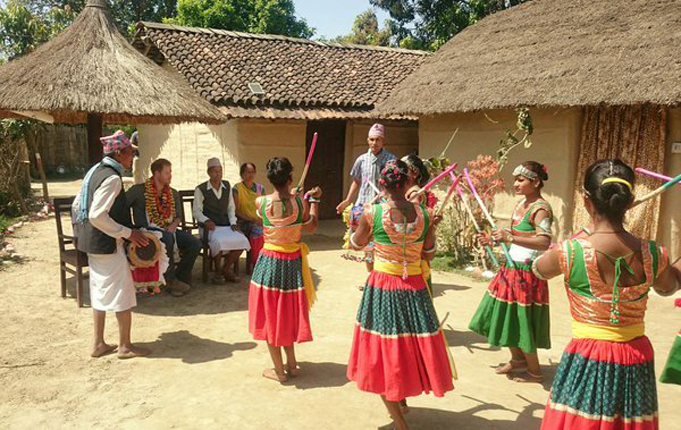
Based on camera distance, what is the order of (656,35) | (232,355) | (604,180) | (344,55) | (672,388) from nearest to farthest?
(604,180) < (672,388) < (232,355) < (656,35) < (344,55)

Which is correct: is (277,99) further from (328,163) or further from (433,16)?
(433,16)

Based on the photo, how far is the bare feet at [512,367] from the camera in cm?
418

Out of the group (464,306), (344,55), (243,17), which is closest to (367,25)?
(243,17)

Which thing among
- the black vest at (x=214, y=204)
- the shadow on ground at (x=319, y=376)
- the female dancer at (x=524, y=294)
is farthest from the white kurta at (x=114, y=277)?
the female dancer at (x=524, y=294)

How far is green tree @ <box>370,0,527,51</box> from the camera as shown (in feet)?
57.4

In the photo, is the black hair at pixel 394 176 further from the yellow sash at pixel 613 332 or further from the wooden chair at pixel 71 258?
the wooden chair at pixel 71 258

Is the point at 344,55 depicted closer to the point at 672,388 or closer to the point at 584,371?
the point at 672,388

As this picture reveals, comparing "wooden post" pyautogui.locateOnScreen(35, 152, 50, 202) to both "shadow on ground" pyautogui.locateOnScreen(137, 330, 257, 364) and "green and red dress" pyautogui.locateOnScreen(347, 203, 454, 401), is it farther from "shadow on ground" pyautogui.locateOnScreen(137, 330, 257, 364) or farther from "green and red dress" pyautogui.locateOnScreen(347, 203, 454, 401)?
"green and red dress" pyautogui.locateOnScreen(347, 203, 454, 401)

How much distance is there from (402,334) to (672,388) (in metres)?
2.33

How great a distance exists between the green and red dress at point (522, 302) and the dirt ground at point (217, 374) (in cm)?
35

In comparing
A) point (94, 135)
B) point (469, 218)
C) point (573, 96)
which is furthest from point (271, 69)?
point (573, 96)

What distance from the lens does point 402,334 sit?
9.96 ft

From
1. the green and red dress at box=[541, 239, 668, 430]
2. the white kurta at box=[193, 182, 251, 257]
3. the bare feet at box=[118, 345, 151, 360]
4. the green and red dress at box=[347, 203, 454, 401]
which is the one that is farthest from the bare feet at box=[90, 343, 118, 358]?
the green and red dress at box=[541, 239, 668, 430]

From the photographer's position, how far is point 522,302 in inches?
155
